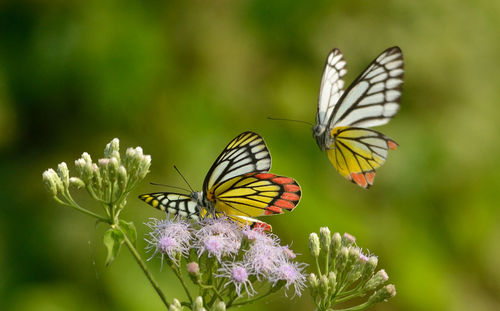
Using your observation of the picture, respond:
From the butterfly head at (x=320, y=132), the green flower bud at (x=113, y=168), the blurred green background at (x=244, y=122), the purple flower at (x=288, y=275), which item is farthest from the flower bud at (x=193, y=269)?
the blurred green background at (x=244, y=122)

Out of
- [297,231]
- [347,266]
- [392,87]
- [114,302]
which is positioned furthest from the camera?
[297,231]

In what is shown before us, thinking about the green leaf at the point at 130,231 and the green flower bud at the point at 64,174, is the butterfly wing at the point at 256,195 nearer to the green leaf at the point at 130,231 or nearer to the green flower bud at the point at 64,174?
the green leaf at the point at 130,231

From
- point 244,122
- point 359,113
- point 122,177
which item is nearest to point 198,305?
point 122,177

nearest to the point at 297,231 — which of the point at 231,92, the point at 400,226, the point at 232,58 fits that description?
the point at 400,226

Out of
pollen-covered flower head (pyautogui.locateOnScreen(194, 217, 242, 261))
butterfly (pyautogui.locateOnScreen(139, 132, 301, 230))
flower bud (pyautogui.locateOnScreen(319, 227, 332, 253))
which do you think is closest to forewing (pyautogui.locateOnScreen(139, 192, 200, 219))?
butterfly (pyautogui.locateOnScreen(139, 132, 301, 230))

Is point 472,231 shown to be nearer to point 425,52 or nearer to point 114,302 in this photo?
point 425,52

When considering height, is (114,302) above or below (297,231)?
below
